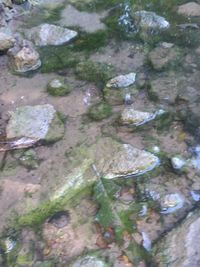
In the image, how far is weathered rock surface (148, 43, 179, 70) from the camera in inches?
124

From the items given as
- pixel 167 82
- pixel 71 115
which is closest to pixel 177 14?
pixel 167 82

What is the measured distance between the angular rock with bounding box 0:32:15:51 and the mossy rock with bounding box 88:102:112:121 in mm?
1059

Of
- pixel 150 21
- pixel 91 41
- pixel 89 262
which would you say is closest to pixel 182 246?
pixel 89 262

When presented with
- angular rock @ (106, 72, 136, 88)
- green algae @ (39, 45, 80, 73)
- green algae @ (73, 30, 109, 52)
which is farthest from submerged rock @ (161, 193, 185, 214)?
green algae @ (73, 30, 109, 52)

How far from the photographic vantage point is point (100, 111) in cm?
284

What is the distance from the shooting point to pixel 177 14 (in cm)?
370

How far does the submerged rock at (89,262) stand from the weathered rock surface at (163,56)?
5.28 ft

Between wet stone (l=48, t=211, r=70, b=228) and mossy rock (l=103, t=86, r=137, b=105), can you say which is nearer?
wet stone (l=48, t=211, r=70, b=228)

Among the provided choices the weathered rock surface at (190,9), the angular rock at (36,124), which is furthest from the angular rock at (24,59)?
the weathered rock surface at (190,9)

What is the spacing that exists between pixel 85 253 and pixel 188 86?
1442 millimetres

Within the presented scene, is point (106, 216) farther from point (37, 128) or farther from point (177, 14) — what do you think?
point (177, 14)

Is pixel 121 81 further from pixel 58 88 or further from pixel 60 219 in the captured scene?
pixel 60 219

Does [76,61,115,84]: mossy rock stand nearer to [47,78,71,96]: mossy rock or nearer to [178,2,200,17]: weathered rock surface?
[47,78,71,96]: mossy rock

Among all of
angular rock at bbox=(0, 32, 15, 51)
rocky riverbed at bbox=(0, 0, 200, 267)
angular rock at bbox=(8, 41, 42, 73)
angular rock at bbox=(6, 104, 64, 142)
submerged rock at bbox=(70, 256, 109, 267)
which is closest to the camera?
submerged rock at bbox=(70, 256, 109, 267)
